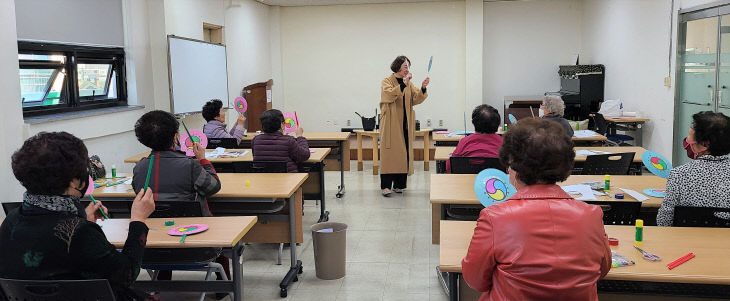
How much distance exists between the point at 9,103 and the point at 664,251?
4.30 meters

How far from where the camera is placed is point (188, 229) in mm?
2730

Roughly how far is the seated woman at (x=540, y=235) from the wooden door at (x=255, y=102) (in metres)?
7.66

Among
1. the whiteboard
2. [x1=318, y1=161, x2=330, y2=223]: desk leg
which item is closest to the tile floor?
[x1=318, y1=161, x2=330, y2=223]: desk leg

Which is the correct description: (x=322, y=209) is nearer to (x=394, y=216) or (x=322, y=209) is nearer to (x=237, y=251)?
(x=394, y=216)

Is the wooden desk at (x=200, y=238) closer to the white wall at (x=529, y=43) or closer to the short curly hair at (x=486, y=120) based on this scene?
the short curly hair at (x=486, y=120)

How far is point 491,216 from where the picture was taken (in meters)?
1.66

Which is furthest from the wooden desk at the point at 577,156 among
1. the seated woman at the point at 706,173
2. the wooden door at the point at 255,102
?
the wooden door at the point at 255,102

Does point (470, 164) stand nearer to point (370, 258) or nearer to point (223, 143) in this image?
point (370, 258)

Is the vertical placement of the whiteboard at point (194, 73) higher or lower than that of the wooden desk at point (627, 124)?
higher

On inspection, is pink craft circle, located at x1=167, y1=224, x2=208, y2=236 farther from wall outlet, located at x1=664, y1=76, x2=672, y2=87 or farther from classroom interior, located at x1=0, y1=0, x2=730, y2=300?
wall outlet, located at x1=664, y1=76, x2=672, y2=87

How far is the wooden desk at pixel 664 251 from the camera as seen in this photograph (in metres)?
2.07

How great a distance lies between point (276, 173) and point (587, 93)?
638 cm

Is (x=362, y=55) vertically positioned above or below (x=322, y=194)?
above

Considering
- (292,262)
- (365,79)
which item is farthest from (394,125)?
(365,79)
